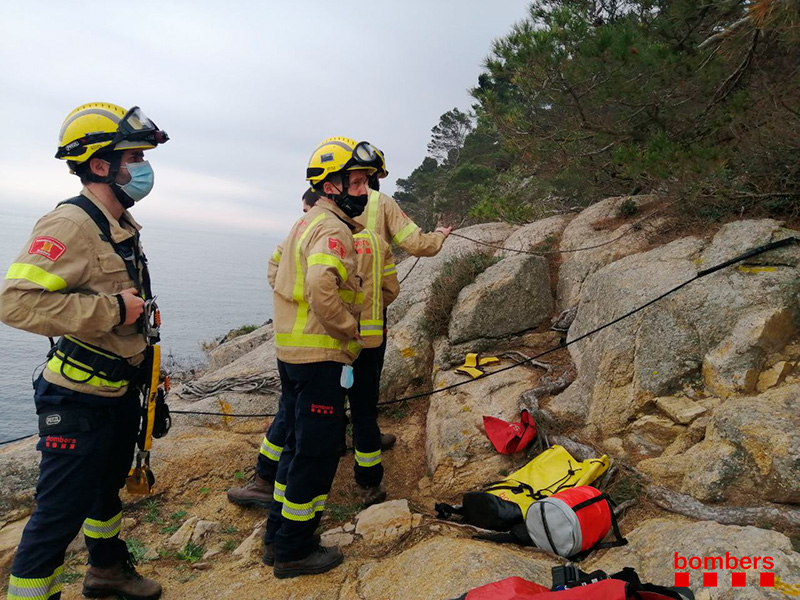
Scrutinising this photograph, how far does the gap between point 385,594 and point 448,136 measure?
1355 inches

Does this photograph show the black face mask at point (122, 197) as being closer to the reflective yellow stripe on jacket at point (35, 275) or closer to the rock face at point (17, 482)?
the reflective yellow stripe on jacket at point (35, 275)

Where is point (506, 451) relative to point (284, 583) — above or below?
above

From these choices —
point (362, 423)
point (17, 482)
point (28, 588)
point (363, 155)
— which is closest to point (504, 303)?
point (362, 423)

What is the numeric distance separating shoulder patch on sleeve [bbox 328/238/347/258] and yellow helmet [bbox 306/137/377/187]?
22.8 inches

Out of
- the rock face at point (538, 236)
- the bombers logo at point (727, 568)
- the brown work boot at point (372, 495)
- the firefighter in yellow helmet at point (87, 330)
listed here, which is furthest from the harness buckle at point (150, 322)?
the rock face at point (538, 236)

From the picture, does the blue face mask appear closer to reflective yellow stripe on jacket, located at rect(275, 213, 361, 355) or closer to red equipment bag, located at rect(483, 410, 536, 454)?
reflective yellow stripe on jacket, located at rect(275, 213, 361, 355)

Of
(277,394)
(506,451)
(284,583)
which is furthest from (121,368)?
(277,394)

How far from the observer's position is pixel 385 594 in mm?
2779

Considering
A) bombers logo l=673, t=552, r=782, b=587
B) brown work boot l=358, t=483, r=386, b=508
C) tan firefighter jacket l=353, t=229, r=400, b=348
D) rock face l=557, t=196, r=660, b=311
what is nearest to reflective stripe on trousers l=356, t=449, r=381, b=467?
brown work boot l=358, t=483, r=386, b=508

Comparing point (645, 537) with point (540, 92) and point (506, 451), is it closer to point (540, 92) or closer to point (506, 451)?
point (506, 451)

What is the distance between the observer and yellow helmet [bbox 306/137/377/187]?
3387mm

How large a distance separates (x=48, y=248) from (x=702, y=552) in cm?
364

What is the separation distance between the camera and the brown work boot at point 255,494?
4.25 metres

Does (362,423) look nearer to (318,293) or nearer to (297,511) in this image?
(297,511)
